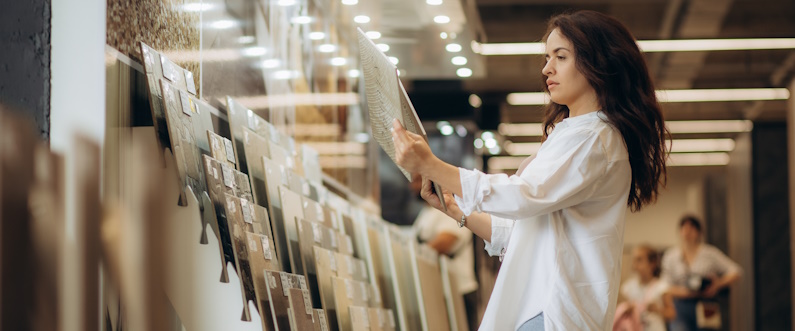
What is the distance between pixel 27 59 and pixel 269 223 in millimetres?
1009

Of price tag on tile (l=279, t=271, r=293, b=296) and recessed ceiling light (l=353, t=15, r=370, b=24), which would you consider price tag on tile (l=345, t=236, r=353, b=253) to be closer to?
price tag on tile (l=279, t=271, r=293, b=296)

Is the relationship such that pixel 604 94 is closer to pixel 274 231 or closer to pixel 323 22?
pixel 274 231

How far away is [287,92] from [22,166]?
10.7 feet

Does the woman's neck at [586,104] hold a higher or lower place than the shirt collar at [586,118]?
higher

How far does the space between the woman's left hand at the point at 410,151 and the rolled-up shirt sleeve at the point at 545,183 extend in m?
0.09

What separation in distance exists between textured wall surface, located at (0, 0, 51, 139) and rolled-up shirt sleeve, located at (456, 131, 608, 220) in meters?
0.88

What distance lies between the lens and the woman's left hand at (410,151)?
2.24m

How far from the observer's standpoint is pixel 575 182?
2.21 meters

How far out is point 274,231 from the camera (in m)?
3.00

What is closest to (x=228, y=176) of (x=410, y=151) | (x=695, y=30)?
(x=410, y=151)

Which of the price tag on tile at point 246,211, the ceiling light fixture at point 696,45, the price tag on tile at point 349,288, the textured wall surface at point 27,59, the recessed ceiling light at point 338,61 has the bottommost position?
the price tag on tile at point 349,288

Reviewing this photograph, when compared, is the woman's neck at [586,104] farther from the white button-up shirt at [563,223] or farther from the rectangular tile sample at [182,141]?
the rectangular tile sample at [182,141]

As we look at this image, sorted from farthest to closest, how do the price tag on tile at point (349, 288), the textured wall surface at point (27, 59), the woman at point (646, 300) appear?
the woman at point (646, 300) → the price tag on tile at point (349, 288) → the textured wall surface at point (27, 59)

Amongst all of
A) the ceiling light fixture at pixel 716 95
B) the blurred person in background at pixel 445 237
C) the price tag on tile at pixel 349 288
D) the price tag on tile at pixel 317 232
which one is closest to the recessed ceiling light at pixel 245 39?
the price tag on tile at pixel 317 232
